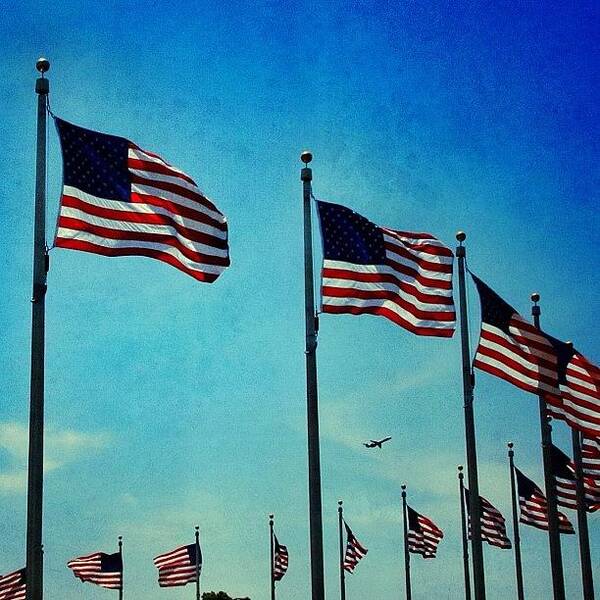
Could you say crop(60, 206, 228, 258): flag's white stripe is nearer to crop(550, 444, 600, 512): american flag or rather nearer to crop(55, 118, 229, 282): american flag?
crop(55, 118, 229, 282): american flag

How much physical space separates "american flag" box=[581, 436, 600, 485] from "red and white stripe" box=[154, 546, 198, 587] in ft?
74.2

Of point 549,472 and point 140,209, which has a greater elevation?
point 140,209

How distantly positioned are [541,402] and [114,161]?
19723 millimetres

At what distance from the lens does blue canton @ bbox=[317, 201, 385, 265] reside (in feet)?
85.4

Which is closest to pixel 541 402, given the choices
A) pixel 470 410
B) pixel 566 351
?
pixel 566 351

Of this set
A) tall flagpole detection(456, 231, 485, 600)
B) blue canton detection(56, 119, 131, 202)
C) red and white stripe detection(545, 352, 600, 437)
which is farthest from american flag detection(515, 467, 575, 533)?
blue canton detection(56, 119, 131, 202)

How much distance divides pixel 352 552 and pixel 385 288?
4005cm

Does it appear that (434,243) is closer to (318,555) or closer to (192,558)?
(318,555)

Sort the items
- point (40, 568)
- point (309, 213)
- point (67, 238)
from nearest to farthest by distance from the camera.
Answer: point (40, 568) < point (67, 238) < point (309, 213)

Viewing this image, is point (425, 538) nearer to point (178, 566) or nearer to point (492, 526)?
point (492, 526)

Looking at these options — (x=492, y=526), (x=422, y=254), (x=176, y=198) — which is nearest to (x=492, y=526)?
(x=492, y=526)

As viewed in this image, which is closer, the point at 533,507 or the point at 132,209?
the point at 132,209

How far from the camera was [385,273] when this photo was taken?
2650cm

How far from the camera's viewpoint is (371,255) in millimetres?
26469
